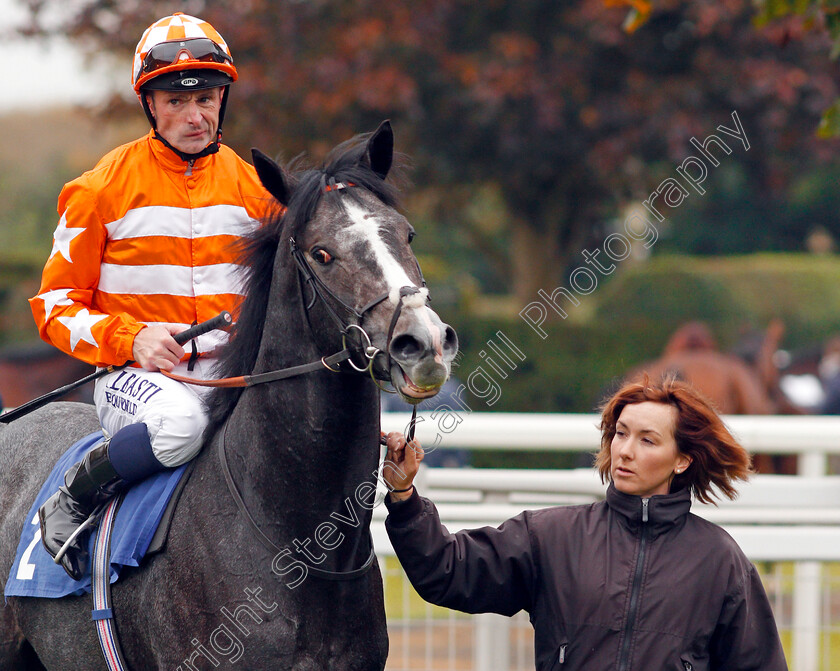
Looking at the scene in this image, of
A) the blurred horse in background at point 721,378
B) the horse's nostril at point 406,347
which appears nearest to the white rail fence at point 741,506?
the horse's nostril at point 406,347

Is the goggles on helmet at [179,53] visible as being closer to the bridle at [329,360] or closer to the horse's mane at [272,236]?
the horse's mane at [272,236]

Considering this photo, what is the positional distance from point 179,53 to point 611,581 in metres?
1.74

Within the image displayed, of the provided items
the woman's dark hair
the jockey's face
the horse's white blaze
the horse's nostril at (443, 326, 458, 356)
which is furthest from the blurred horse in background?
the horse's nostril at (443, 326, 458, 356)

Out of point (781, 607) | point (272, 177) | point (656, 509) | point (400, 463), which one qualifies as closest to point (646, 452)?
point (656, 509)

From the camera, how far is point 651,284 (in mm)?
13273

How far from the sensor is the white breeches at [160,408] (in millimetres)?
2688

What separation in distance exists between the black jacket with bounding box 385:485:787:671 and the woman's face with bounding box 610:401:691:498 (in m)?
0.05

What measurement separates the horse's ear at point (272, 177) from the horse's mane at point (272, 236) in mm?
21

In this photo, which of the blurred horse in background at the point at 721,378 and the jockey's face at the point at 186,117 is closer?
the jockey's face at the point at 186,117

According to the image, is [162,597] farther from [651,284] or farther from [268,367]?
[651,284]

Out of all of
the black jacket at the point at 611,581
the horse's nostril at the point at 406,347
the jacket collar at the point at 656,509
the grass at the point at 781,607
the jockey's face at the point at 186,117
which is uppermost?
the jockey's face at the point at 186,117

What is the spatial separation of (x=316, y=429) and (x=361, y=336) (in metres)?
0.29

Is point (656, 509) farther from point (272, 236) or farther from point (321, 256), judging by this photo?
point (272, 236)

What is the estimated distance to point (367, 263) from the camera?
2.41 meters
